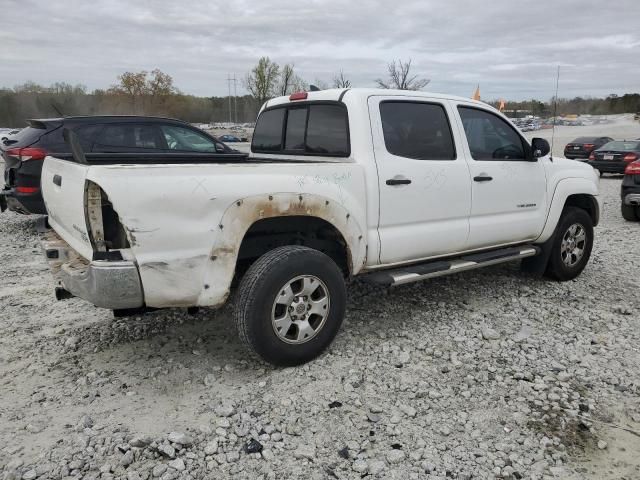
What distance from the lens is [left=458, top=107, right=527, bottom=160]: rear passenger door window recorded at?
4.58 meters

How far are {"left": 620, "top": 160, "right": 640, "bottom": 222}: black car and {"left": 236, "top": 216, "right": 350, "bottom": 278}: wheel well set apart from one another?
7.41 m

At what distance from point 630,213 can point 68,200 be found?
9.52 meters

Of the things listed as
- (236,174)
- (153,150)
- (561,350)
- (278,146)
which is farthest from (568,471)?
(153,150)

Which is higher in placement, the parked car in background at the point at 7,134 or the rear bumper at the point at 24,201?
the parked car in background at the point at 7,134

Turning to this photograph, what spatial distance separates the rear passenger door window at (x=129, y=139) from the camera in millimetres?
7188

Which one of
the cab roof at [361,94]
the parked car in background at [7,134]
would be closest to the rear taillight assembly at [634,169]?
the cab roof at [361,94]

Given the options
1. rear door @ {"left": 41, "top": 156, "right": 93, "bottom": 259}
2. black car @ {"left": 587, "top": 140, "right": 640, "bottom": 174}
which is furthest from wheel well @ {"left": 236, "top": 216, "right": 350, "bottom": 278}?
black car @ {"left": 587, "top": 140, "right": 640, "bottom": 174}

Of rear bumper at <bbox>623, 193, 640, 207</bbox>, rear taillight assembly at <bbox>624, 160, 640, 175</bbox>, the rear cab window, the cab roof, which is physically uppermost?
the cab roof

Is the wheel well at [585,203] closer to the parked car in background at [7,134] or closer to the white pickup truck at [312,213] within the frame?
the white pickup truck at [312,213]

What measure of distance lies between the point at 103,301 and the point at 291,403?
4.13 ft

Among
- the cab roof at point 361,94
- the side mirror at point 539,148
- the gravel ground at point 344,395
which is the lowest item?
the gravel ground at point 344,395

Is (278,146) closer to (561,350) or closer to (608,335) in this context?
(561,350)

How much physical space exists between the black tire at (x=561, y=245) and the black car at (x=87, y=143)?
3954 mm

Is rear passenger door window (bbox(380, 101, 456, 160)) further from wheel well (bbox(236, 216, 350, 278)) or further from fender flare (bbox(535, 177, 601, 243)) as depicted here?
fender flare (bbox(535, 177, 601, 243))
